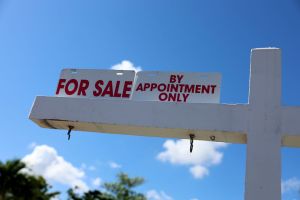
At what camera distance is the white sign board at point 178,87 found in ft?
24.3

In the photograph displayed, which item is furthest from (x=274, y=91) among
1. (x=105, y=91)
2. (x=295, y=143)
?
(x=105, y=91)

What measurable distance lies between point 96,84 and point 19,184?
480cm

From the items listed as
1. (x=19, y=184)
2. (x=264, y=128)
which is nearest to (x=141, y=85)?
(x=264, y=128)

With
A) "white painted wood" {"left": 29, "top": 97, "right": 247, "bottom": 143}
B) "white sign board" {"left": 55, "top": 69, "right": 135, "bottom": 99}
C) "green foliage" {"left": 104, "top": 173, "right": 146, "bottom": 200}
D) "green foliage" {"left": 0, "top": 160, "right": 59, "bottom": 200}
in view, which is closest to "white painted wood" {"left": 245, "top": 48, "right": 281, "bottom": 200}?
"white painted wood" {"left": 29, "top": 97, "right": 247, "bottom": 143}

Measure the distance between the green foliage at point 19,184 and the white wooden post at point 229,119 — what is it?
10.8 ft

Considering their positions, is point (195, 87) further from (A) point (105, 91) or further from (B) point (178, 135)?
(A) point (105, 91)

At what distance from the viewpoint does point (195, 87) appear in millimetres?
7488

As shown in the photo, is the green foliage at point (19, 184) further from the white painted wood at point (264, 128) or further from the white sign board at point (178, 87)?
the white painted wood at point (264, 128)

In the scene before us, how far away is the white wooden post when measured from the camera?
6.58 metres

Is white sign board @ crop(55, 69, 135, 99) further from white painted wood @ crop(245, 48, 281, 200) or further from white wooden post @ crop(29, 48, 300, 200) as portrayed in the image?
white painted wood @ crop(245, 48, 281, 200)

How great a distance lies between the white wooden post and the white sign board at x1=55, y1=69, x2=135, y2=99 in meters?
0.26

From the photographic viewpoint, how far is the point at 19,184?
36.0 ft

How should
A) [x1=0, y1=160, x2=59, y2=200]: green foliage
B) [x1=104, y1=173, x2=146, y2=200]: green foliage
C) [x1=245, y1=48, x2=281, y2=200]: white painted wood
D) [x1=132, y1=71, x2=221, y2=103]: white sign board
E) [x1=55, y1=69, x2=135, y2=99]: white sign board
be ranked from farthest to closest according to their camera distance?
[x1=104, y1=173, x2=146, y2=200]: green foliage
[x1=0, y1=160, x2=59, y2=200]: green foliage
[x1=55, y1=69, x2=135, y2=99]: white sign board
[x1=132, y1=71, x2=221, y2=103]: white sign board
[x1=245, y1=48, x2=281, y2=200]: white painted wood

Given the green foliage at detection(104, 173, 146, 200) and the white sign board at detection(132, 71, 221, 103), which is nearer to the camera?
the white sign board at detection(132, 71, 221, 103)
